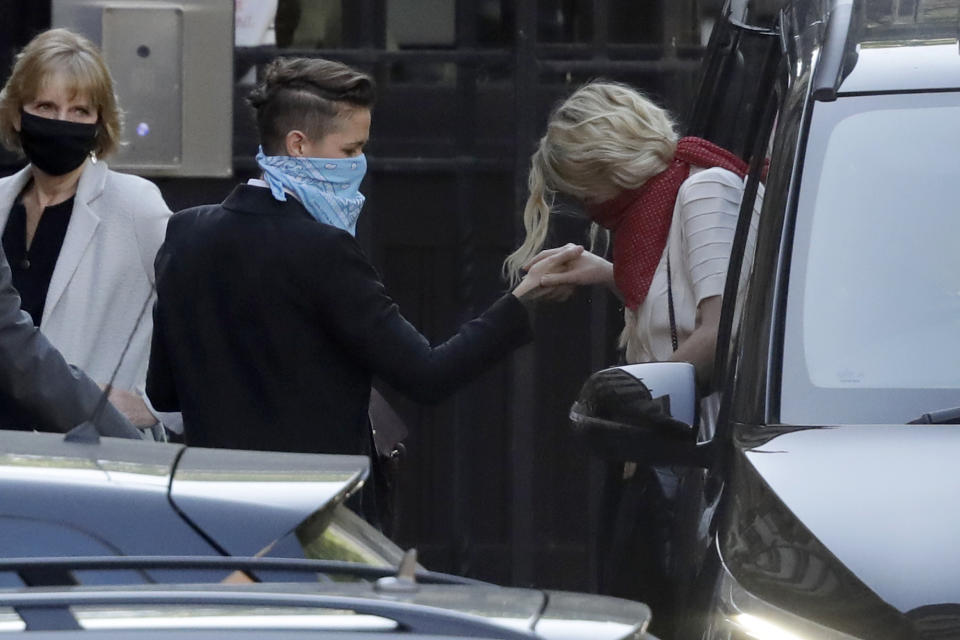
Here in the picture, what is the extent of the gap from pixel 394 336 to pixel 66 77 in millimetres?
1193

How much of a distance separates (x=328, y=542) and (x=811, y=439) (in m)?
0.96

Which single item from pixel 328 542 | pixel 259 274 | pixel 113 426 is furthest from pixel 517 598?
pixel 259 274

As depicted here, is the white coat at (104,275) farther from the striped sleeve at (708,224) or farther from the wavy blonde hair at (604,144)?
the striped sleeve at (708,224)

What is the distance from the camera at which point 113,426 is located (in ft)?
11.0

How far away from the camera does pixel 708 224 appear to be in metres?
4.20

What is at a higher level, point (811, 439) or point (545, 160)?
point (545, 160)

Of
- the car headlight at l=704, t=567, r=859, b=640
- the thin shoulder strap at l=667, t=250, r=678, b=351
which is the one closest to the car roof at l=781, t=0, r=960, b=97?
the thin shoulder strap at l=667, t=250, r=678, b=351

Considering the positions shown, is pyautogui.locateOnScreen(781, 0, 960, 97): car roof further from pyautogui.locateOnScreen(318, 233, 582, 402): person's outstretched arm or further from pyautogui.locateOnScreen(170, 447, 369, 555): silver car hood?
pyautogui.locateOnScreen(170, 447, 369, 555): silver car hood

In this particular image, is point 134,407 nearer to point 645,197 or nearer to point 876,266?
point 645,197

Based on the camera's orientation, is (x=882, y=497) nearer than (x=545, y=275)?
Yes

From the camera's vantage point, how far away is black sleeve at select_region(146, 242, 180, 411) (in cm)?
407

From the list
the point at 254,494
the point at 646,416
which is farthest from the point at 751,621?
the point at 254,494

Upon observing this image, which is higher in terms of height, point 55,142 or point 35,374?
point 55,142

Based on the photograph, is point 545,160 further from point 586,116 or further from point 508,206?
point 508,206
